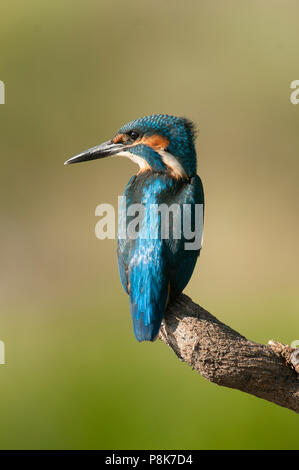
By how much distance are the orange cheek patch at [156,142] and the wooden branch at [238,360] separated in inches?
26.9

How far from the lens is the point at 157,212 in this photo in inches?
92.7

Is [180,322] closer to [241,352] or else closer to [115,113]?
[241,352]

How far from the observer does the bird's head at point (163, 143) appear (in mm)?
2502

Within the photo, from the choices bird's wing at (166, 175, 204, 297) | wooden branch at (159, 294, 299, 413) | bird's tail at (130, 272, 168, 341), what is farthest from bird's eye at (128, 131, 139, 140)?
wooden branch at (159, 294, 299, 413)

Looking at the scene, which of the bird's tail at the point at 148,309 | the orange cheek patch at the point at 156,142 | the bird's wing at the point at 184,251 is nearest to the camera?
the bird's tail at the point at 148,309

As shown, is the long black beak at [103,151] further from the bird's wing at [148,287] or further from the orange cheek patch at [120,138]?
the bird's wing at [148,287]

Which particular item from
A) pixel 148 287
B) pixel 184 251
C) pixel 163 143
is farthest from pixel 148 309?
pixel 163 143

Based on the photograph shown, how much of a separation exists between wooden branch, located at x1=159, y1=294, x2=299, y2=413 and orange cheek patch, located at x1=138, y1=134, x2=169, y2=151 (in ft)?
2.24

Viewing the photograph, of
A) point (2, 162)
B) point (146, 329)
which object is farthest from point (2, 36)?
point (146, 329)

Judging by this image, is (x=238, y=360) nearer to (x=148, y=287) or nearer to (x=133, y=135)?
(x=148, y=287)

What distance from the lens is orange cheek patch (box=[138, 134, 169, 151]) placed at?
8.20ft

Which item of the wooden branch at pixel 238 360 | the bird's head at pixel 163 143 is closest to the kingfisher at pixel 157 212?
the bird's head at pixel 163 143

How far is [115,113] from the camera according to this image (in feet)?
21.7

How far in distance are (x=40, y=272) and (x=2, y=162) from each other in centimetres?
122
